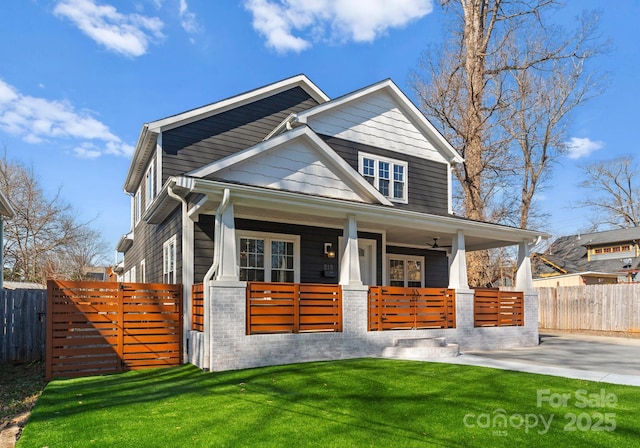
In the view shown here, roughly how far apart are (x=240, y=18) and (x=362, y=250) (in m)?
9.92

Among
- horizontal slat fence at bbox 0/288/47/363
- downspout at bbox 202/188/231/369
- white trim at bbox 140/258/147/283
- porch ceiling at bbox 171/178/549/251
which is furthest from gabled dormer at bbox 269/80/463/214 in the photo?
horizontal slat fence at bbox 0/288/47/363

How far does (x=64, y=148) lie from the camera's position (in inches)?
1023

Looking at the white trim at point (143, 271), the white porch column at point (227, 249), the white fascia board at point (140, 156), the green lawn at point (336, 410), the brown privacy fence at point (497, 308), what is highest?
the white fascia board at point (140, 156)

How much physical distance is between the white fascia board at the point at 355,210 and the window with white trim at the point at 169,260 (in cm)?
304

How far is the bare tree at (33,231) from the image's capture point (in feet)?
84.7

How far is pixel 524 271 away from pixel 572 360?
393cm

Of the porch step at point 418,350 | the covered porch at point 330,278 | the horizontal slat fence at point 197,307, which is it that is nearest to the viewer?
the covered porch at point 330,278

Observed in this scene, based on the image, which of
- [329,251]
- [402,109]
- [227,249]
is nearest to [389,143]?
[402,109]

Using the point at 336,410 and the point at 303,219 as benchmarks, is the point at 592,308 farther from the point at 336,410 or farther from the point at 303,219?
the point at 336,410

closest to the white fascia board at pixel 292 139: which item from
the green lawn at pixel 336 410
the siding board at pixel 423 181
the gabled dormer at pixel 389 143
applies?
the gabled dormer at pixel 389 143

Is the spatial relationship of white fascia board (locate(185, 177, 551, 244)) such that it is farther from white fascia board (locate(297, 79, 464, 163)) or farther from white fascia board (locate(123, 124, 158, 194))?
white fascia board (locate(123, 124, 158, 194))

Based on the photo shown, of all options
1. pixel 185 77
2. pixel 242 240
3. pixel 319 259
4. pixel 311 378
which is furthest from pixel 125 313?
pixel 185 77

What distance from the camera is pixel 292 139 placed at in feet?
33.7

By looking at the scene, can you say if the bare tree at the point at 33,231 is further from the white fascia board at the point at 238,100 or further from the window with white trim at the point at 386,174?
the window with white trim at the point at 386,174
